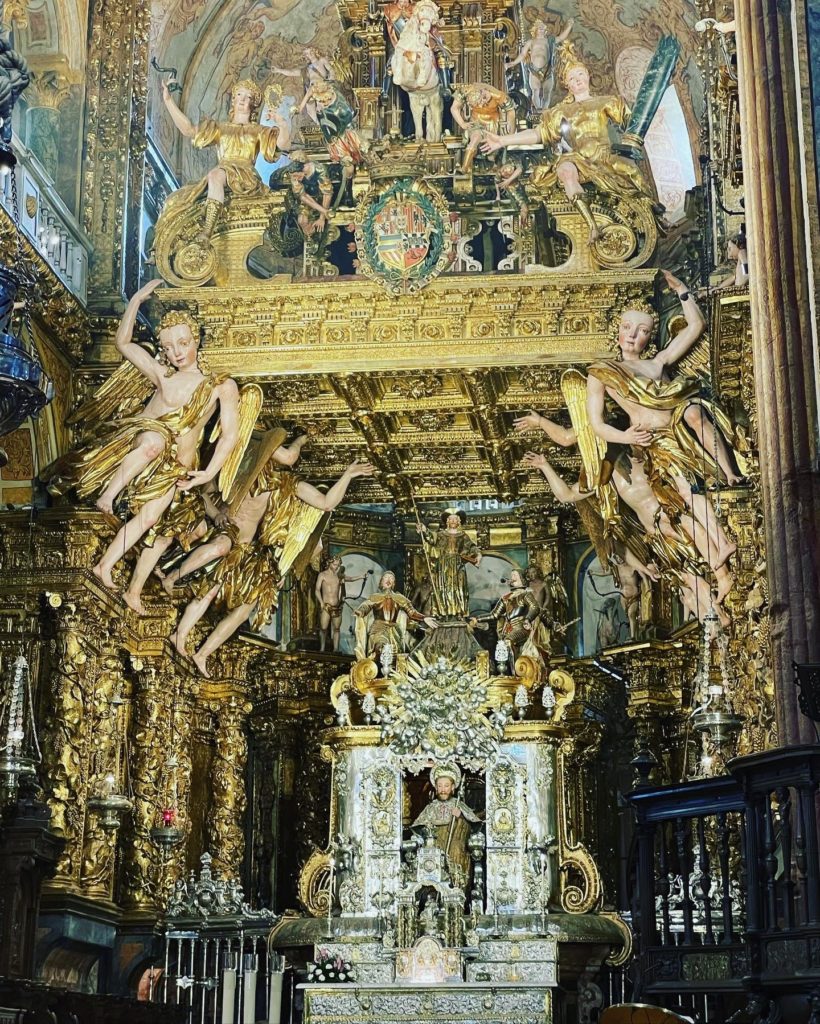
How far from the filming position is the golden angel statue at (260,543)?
18891mm

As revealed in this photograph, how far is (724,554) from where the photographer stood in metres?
16.2

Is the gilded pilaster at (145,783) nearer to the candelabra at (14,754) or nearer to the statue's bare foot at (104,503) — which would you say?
the statue's bare foot at (104,503)

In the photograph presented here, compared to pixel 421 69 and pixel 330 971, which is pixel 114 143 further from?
pixel 330 971

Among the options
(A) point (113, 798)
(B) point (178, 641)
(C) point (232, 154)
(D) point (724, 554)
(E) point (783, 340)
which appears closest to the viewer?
(E) point (783, 340)

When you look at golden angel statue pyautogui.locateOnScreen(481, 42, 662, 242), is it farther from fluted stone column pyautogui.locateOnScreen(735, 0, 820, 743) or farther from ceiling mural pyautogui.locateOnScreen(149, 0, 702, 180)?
fluted stone column pyautogui.locateOnScreen(735, 0, 820, 743)

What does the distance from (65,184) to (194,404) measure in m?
3.03

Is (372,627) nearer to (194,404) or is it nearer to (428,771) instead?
(428,771)

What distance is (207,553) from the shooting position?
61.1 ft

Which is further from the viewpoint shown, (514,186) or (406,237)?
(514,186)

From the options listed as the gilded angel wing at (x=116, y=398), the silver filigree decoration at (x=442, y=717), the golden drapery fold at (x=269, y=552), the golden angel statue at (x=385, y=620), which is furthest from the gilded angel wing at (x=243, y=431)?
the silver filigree decoration at (x=442, y=717)

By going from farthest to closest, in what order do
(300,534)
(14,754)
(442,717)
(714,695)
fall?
(300,534) < (442,717) < (714,695) < (14,754)

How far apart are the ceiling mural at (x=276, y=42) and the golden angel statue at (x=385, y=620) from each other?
5828 millimetres

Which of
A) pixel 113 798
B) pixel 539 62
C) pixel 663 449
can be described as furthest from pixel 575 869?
pixel 539 62

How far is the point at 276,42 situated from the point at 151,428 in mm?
6654
